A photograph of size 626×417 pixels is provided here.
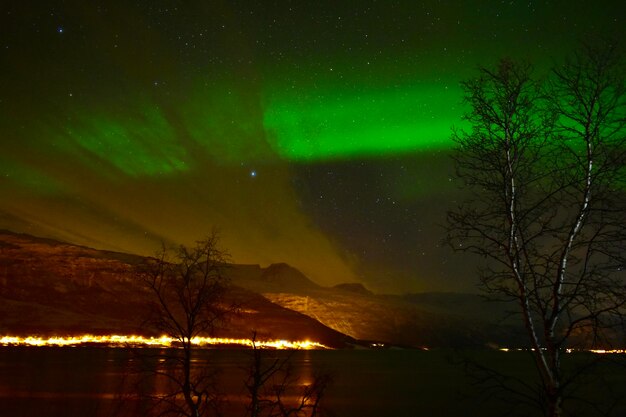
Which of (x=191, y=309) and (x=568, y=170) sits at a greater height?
(x=568, y=170)

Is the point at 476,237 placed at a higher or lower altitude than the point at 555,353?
higher

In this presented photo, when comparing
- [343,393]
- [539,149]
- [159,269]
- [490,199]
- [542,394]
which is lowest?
[343,393]

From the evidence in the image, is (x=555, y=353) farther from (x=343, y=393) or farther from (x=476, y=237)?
(x=343, y=393)

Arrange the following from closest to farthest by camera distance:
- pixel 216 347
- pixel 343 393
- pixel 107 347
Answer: pixel 343 393
pixel 107 347
pixel 216 347

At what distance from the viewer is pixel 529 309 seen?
7.77 m

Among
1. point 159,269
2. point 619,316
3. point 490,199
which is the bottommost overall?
point 619,316

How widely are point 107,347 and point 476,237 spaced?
592 feet

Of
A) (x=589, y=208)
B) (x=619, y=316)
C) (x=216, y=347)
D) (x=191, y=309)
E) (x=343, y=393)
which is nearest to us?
(x=619, y=316)

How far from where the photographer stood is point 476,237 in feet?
26.7

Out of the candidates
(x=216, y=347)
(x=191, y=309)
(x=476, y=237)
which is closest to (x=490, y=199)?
(x=476, y=237)

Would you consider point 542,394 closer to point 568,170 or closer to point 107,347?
point 568,170

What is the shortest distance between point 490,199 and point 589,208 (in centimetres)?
130

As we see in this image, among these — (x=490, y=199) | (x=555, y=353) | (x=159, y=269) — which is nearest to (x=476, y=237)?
(x=490, y=199)

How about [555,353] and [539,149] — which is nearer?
[555,353]
